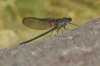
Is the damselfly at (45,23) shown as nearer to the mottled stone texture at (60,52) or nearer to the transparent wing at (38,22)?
the transparent wing at (38,22)

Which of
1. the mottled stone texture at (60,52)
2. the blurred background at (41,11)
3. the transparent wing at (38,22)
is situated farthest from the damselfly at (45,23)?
the blurred background at (41,11)

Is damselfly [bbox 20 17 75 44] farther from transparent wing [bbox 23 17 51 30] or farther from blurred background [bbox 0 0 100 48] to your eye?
blurred background [bbox 0 0 100 48]

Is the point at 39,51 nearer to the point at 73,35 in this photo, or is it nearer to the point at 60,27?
the point at 73,35

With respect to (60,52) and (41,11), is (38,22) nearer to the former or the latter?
(60,52)

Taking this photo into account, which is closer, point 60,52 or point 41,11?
point 60,52

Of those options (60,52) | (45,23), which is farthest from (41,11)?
(60,52)
